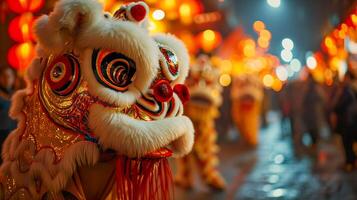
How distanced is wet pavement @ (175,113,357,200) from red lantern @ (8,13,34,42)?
Result: 4.07m

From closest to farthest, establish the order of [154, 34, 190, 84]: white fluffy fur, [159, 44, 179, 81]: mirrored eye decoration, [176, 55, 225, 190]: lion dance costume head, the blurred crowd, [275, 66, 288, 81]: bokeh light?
[159, 44, 179, 81]: mirrored eye decoration, [154, 34, 190, 84]: white fluffy fur, [176, 55, 225, 190]: lion dance costume head, the blurred crowd, [275, 66, 288, 81]: bokeh light

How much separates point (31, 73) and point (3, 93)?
3.02m

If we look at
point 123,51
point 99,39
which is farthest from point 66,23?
point 123,51

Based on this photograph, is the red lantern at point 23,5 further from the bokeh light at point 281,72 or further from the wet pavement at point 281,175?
the bokeh light at point 281,72

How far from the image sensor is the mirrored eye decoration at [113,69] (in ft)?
6.77

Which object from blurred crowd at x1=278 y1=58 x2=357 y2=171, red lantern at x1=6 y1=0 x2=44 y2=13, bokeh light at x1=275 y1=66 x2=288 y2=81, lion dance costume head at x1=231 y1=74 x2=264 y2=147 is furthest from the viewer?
bokeh light at x1=275 y1=66 x2=288 y2=81

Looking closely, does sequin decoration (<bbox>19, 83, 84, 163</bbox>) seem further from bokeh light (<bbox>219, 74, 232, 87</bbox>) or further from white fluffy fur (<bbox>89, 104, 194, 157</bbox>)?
bokeh light (<bbox>219, 74, 232, 87</bbox>)

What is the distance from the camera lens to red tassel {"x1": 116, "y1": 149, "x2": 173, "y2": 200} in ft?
6.93

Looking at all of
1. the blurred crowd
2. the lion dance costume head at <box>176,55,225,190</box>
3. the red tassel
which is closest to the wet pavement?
the lion dance costume head at <box>176,55,225,190</box>

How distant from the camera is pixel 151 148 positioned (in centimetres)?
206

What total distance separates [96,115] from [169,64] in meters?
0.54

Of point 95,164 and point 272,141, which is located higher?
point 272,141

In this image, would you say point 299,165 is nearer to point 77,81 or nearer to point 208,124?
point 208,124

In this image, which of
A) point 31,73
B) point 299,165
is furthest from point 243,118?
point 31,73
